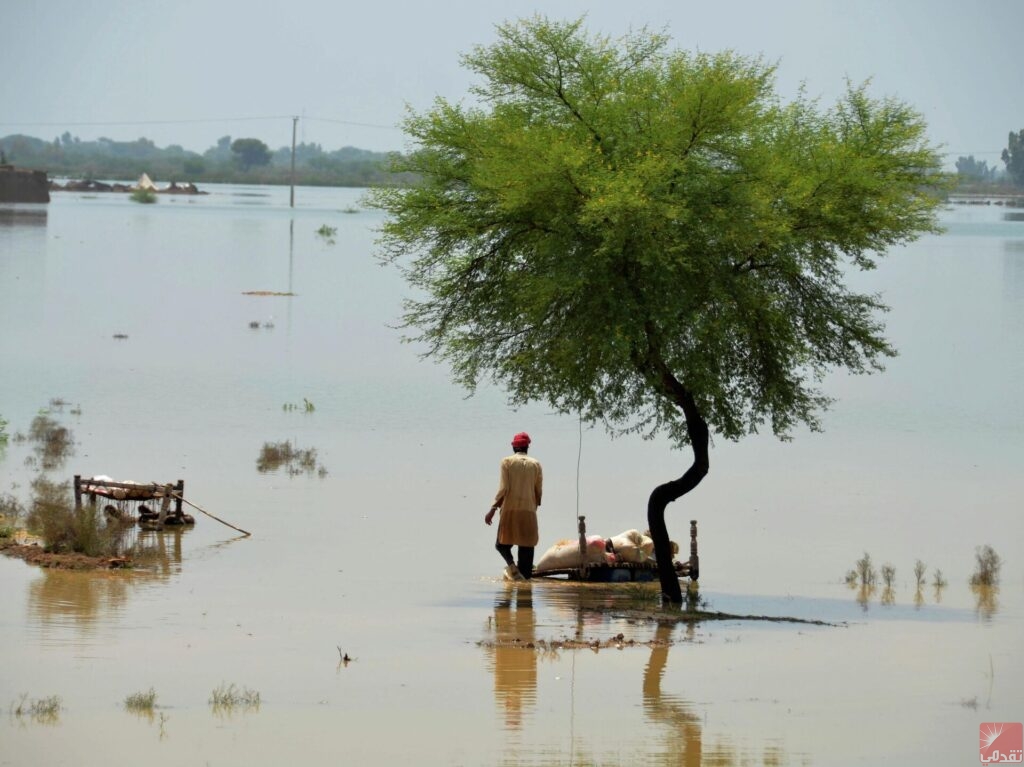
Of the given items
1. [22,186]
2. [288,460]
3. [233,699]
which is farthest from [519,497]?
[22,186]

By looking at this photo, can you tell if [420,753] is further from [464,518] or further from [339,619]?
[464,518]

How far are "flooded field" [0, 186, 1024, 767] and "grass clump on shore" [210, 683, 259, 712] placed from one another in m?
0.02

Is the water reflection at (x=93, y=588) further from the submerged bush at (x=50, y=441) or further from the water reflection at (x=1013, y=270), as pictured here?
the water reflection at (x=1013, y=270)

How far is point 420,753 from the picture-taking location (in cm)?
1178

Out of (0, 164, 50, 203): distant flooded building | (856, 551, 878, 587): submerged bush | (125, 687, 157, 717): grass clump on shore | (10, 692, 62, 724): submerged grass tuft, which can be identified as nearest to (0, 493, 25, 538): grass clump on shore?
(10, 692, 62, 724): submerged grass tuft

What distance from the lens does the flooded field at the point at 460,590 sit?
1243 cm

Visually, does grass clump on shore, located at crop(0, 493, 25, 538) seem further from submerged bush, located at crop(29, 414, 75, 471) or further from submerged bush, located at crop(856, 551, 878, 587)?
submerged bush, located at crop(856, 551, 878, 587)

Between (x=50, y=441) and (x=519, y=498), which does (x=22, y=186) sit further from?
(x=519, y=498)

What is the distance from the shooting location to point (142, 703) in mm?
12508

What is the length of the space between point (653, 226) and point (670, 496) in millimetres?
3088

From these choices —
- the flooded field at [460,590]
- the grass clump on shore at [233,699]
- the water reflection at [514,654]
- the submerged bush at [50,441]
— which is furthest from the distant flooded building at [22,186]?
the grass clump on shore at [233,699]

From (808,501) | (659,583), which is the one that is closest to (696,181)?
(659,583)

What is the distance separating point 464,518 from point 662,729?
470 inches

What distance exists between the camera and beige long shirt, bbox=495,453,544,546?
18219 millimetres
